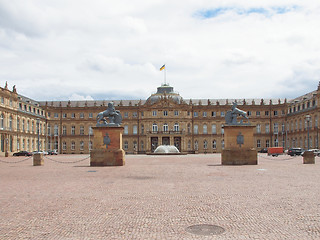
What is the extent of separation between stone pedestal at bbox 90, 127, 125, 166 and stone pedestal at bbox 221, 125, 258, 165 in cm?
903

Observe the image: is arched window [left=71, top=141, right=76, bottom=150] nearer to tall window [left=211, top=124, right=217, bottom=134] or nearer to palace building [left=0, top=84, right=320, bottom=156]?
palace building [left=0, top=84, right=320, bottom=156]

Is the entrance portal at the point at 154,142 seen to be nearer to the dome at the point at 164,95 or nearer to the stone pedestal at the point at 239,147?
the dome at the point at 164,95

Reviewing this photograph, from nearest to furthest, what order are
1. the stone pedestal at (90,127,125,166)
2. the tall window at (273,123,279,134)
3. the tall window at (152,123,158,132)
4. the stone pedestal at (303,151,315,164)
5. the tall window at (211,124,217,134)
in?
the stone pedestal at (90,127,125,166)
the stone pedestal at (303,151,315,164)
the tall window at (152,123,158,132)
the tall window at (273,123,279,134)
the tall window at (211,124,217,134)

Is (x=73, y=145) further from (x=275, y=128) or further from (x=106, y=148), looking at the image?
(x=106, y=148)

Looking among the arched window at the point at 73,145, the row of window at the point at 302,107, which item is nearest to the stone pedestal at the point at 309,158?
the row of window at the point at 302,107

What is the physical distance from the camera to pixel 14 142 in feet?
245

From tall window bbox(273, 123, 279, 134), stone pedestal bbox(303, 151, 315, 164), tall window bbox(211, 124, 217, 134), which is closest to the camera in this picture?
stone pedestal bbox(303, 151, 315, 164)

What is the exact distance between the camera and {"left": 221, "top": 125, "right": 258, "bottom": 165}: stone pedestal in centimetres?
2872

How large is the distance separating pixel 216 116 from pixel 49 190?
279ft

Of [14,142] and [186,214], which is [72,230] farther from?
[14,142]

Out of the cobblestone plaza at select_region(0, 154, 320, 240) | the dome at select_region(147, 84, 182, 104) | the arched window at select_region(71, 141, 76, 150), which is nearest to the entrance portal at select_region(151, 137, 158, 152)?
the dome at select_region(147, 84, 182, 104)

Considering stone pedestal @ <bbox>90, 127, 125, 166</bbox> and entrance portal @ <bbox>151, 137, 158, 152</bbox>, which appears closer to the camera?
stone pedestal @ <bbox>90, 127, 125, 166</bbox>

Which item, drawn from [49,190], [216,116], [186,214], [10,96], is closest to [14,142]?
[10,96]

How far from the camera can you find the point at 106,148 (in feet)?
91.6
